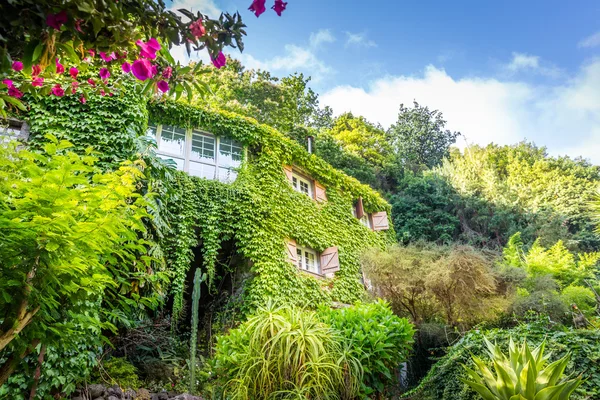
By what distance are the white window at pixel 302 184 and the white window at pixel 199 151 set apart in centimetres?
209

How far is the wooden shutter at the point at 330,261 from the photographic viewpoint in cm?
Result: 1159

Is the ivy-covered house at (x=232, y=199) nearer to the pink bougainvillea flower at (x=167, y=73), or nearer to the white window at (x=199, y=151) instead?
the white window at (x=199, y=151)

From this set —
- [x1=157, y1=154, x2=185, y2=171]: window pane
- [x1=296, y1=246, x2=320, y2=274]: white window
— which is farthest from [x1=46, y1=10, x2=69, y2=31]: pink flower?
[x1=296, y1=246, x2=320, y2=274]: white window

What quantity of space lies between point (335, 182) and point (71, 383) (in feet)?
32.8

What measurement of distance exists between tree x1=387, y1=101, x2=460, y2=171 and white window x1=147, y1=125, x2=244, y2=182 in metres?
20.8

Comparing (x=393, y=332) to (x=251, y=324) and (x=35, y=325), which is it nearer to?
(x=251, y=324)

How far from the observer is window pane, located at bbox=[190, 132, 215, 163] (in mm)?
10828

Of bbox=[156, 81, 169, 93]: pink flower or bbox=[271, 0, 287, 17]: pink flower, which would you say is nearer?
bbox=[271, 0, 287, 17]: pink flower

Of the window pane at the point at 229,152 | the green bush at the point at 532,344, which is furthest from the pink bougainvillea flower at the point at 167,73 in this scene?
the window pane at the point at 229,152

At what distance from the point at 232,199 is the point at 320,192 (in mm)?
3797

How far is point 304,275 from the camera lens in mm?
10766

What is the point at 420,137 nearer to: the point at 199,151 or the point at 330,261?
the point at 330,261

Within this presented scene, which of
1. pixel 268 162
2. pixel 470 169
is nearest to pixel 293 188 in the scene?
pixel 268 162

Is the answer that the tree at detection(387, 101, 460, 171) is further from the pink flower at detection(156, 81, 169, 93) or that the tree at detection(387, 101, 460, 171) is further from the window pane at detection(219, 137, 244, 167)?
the pink flower at detection(156, 81, 169, 93)
